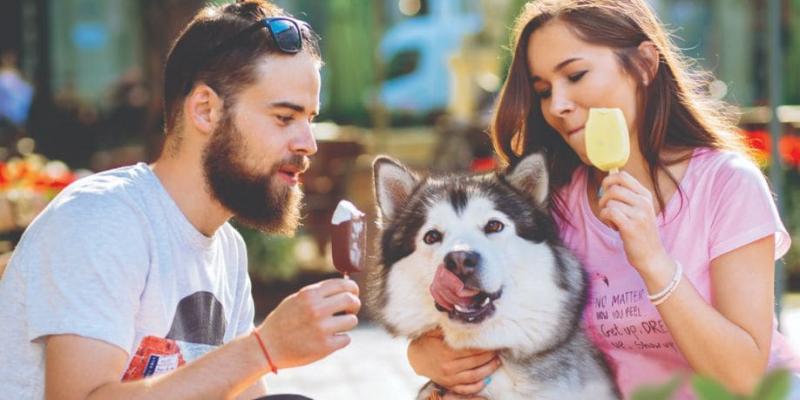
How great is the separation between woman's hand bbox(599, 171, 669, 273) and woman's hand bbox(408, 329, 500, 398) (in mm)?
605

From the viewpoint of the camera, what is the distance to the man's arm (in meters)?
2.50

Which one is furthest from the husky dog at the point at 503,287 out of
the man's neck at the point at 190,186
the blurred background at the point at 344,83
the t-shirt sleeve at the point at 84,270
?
the blurred background at the point at 344,83

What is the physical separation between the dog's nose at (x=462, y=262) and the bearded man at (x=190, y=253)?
0.37 metres

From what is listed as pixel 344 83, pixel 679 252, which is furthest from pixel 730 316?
pixel 344 83

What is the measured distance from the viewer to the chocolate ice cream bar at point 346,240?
267cm

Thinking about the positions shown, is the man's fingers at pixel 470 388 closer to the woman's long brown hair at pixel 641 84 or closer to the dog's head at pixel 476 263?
the dog's head at pixel 476 263

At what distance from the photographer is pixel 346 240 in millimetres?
2676

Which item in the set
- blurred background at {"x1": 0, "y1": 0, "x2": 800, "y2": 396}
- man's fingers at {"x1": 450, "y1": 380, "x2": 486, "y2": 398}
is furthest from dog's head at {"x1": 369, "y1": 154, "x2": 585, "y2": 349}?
blurred background at {"x1": 0, "y1": 0, "x2": 800, "y2": 396}

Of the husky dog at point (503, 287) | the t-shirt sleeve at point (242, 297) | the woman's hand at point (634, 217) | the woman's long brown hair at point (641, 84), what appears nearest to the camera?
the woman's hand at point (634, 217)

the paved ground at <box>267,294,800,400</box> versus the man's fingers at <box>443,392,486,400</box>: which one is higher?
the man's fingers at <box>443,392,486,400</box>

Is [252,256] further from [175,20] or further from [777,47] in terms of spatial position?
[777,47]

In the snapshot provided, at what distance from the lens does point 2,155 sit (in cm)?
1126

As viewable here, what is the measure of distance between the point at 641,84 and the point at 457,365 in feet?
3.20

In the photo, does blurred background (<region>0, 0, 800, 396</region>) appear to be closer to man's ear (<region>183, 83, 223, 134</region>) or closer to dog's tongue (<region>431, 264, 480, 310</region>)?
man's ear (<region>183, 83, 223, 134</region>)
